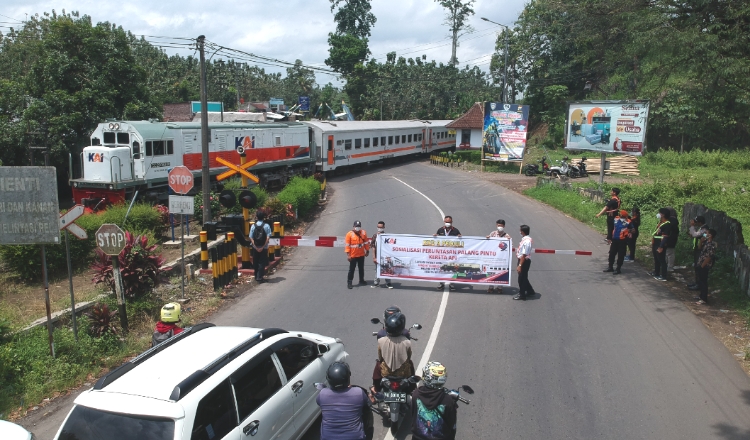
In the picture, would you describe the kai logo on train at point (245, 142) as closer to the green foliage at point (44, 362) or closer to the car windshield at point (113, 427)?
the green foliage at point (44, 362)

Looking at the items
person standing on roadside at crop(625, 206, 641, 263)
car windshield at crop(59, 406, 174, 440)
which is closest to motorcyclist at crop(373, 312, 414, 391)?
car windshield at crop(59, 406, 174, 440)

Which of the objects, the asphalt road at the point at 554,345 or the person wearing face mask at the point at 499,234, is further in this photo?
the person wearing face mask at the point at 499,234

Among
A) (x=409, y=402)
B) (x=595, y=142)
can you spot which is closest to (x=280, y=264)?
(x=409, y=402)

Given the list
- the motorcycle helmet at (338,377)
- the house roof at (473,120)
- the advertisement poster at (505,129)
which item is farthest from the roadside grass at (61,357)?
the house roof at (473,120)

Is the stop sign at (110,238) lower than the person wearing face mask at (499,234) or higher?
higher

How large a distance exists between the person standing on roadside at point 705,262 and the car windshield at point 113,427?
1031cm

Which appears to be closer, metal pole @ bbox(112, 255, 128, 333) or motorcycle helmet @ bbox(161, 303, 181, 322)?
motorcycle helmet @ bbox(161, 303, 181, 322)

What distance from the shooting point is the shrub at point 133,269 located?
10.5m

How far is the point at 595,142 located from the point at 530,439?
1947 centimetres

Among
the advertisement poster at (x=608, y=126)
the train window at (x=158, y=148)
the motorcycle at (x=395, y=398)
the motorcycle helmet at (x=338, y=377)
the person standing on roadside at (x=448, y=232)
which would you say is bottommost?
the motorcycle at (x=395, y=398)

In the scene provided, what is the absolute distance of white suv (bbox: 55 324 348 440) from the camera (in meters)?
4.41

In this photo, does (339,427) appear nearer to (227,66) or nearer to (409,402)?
(409,402)

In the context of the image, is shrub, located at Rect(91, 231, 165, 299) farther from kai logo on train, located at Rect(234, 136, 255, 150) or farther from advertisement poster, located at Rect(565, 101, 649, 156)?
advertisement poster, located at Rect(565, 101, 649, 156)

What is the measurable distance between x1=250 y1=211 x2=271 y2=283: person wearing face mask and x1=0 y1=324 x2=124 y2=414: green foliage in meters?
4.09
